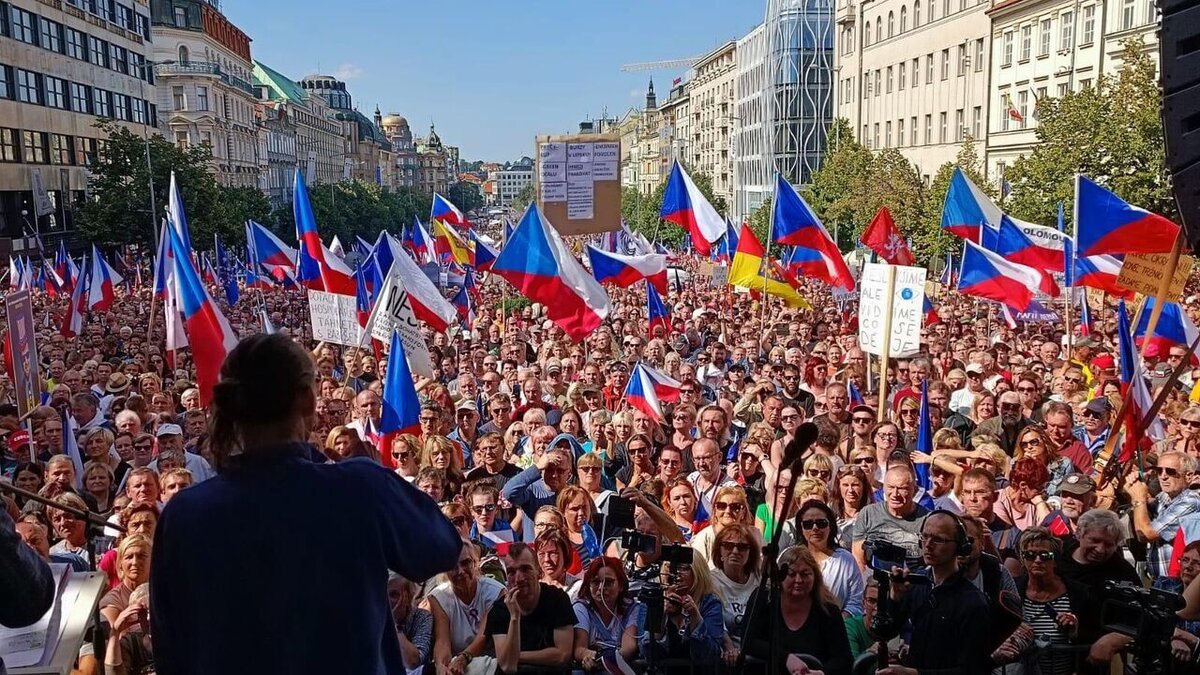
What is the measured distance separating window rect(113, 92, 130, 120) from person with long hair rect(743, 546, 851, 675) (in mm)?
57113

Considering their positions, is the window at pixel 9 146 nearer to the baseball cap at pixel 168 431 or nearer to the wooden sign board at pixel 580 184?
the wooden sign board at pixel 580 184

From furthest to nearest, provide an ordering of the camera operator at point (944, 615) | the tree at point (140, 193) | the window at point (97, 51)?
the window at point (97, 51), the tree at point (140, 193), the camera operator at point (944, 615)

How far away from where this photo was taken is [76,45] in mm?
49812

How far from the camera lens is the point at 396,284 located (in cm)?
1084

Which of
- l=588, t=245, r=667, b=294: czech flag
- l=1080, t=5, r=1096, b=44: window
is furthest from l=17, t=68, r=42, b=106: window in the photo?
l=1080, t=5, r=1096, b=44: window

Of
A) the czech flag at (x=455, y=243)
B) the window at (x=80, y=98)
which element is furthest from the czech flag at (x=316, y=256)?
the window at (x=80, y=98)

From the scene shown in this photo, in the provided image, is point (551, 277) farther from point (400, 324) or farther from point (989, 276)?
point (989, 276)

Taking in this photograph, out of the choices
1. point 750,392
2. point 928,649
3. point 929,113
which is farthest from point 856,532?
point 929,113

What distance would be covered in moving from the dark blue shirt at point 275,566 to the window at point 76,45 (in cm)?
5382

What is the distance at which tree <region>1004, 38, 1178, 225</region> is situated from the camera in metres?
24.8

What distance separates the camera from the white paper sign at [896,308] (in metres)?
10.5

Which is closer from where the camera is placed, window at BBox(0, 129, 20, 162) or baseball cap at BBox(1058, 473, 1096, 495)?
baseball cap at BBox(1058, 473, 1096, 495)

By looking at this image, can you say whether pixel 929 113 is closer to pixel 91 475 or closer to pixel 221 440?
pixel 91 475

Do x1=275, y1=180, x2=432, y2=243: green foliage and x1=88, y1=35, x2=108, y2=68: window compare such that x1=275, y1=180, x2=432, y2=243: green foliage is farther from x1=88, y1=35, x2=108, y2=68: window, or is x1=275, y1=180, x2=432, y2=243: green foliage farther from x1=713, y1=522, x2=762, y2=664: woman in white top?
x1=713, y1=522, x2=762, y2=664: woman in white top
